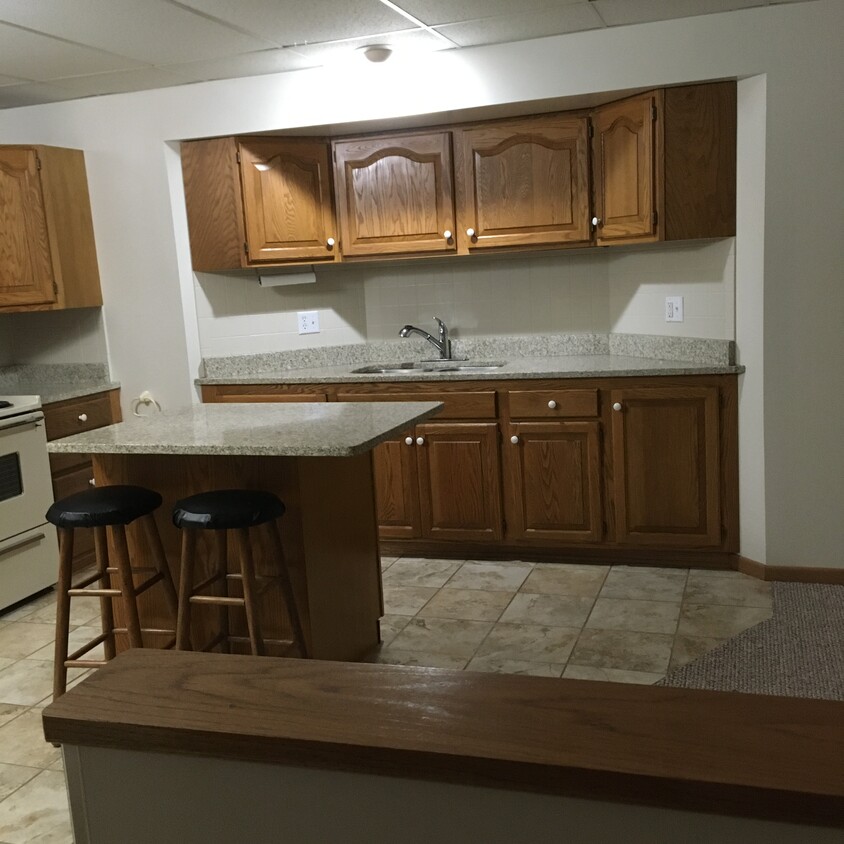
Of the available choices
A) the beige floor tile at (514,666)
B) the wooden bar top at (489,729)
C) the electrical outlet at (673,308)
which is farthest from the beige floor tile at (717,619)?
the wooden bar top at (489,729)

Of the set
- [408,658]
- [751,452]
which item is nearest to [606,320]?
[751,452]

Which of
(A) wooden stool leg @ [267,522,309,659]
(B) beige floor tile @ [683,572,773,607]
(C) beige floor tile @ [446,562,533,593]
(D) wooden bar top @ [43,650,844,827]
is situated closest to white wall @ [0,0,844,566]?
(B) beige floor tile @ [683,572,773,607]

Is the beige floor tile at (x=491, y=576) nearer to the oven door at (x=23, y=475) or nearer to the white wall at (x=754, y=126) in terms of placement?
the white wall at (x=754, y=126)

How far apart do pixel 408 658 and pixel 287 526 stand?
758mm

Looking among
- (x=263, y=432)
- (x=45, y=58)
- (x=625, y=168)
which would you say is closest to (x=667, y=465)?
(x=625, y=168)

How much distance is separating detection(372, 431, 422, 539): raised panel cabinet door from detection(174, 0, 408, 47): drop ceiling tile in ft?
5.83

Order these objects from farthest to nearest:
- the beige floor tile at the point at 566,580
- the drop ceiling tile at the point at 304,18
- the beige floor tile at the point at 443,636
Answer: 1. the beige floor tile at the point at 566,580
2. the beige floor tile at the point at 443,636
3. the drop ceiling tile at the point at 304,18

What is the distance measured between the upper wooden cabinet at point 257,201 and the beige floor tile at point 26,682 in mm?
2021

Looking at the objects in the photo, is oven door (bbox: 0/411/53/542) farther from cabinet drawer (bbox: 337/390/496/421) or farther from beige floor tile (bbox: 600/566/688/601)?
beige floor tile (bbox: 600/566/688/601)

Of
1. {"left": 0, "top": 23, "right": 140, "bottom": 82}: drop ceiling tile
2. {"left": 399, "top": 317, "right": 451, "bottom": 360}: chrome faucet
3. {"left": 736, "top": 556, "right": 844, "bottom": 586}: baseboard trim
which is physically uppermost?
{"left": 0, "top": 23, "right": 140, "bottom": 82}: drop ceiling tile

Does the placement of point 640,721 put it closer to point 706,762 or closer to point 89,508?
point 706,762

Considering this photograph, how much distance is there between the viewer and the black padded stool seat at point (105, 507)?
271 cm

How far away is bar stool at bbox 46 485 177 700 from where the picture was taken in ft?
8.95

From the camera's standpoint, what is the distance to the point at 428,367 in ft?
15.3
